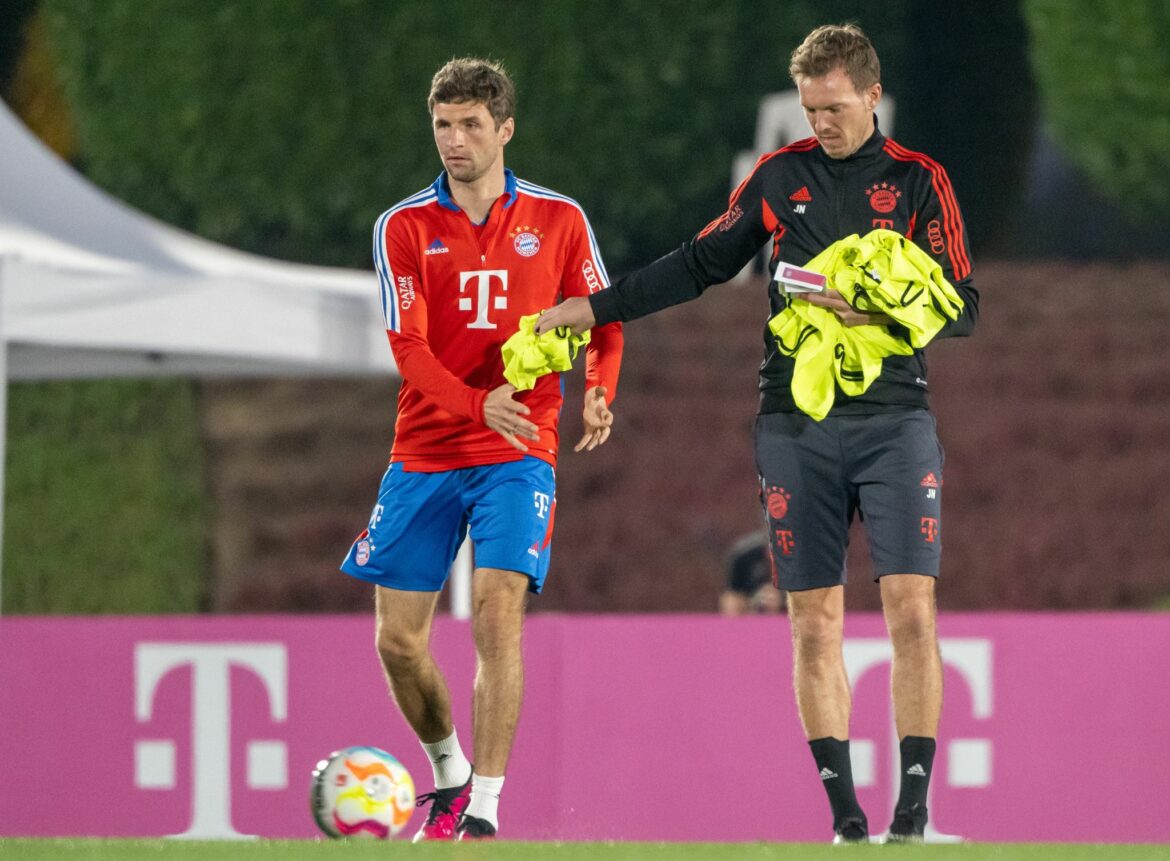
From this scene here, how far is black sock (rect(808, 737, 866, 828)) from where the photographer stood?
5836mm

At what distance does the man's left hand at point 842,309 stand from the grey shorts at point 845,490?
0.90 ft

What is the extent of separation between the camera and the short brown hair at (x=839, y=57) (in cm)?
580

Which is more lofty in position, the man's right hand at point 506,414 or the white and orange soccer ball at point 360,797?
the man's right hand at point 506,414

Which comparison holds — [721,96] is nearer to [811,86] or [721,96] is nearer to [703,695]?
[703,695]

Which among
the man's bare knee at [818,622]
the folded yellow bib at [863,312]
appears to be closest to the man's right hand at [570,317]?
the folded yellow bib at [863,312]

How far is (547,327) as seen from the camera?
6.20m

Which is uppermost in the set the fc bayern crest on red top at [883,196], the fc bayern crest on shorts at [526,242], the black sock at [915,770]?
the fc bayern crest on red top at [883,196]

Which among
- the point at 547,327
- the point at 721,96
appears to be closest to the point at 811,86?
the point at 547,327

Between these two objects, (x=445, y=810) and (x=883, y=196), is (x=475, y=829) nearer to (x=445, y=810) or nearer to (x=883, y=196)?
(x=445, y=810)

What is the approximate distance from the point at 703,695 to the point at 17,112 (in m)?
14.2

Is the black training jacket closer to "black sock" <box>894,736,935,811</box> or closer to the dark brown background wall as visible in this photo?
"black sock" <box>894,736,935,811</box>

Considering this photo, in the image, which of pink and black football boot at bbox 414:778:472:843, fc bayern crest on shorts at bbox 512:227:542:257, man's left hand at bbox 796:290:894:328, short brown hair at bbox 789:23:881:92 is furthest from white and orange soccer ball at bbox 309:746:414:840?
short brown hair at bbox 789:23:881:92

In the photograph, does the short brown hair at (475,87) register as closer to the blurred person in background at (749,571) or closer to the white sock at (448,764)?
the white sock at (448,764)

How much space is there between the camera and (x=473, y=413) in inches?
247
